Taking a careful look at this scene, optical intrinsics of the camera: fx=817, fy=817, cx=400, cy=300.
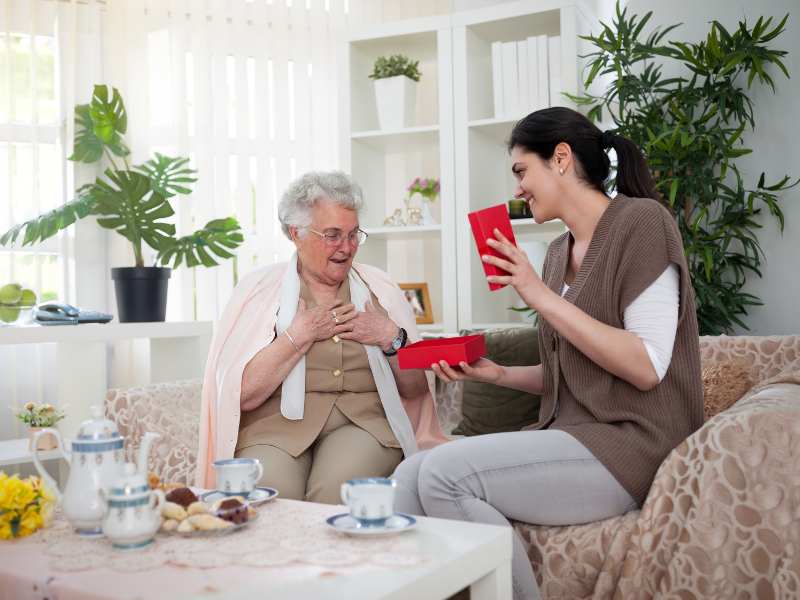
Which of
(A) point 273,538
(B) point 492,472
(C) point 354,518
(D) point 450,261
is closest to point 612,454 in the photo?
(B) point 492,472

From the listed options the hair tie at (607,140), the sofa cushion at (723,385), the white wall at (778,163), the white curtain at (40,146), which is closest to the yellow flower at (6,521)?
the hair tie at (607,140)

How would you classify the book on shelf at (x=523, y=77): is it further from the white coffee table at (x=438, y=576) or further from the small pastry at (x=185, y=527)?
the small pastry at (x=185, y=527)

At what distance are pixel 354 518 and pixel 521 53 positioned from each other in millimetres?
2393

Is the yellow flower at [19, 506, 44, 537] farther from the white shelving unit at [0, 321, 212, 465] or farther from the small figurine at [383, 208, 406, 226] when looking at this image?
the small figurine at [383, 208, 406, 226]

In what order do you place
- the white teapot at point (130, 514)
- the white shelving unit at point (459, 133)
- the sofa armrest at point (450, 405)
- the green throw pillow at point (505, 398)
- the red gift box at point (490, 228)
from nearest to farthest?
the white teapot at point (130, 514) < the red gift box at point (490, 228) < the green throw pillow at point (505, 398) < the sofa armrest at point (450, 405) < the white shelving unit at point (459, 133)

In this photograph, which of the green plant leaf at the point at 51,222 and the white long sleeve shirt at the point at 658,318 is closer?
the white long sleeve shirt at the point at 658,318

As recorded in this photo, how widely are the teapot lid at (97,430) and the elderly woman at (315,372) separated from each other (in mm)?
682

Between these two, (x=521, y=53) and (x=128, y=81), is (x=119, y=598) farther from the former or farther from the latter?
(x=128, y=81)

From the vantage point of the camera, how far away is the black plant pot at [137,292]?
3207mm

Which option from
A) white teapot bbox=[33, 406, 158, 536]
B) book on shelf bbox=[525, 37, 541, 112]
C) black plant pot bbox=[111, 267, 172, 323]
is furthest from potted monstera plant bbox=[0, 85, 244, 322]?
white teapot bbox=[33, 406, 158, 536]

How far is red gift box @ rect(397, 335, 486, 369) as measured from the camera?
190 cm

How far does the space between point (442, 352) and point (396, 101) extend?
1789 millimetres

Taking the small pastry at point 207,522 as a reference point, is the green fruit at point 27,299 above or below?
above

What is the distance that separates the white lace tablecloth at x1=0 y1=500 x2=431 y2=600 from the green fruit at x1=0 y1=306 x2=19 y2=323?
1.82m
